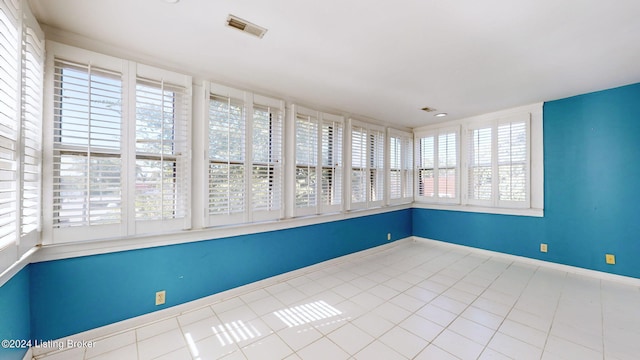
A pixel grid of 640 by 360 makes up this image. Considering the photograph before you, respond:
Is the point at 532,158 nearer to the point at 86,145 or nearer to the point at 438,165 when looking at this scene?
the point at 438,165

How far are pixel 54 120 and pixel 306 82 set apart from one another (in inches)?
87.1

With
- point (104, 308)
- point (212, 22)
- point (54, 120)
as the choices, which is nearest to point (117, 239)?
point (104, 308)

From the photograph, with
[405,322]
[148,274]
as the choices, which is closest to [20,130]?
[148,274]

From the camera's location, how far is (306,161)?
3.37 metres

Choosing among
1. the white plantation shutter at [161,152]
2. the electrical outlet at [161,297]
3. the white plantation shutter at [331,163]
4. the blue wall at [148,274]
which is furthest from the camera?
the white plantation shutter at [331,163]

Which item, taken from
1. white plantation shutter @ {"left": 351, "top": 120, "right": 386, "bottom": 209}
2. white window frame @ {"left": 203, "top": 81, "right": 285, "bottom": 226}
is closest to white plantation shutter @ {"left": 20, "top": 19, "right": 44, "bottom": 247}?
white window frame @ {"left": 203, "top": 81, "right": 285, "bottom": 226}

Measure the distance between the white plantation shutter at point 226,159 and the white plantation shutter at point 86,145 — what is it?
0.77 m

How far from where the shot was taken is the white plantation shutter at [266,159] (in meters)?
2.91

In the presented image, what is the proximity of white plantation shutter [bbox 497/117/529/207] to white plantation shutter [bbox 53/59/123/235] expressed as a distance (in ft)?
16.6

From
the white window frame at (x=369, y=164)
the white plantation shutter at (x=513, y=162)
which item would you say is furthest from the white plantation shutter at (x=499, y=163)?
the white window frame at (x=369, y=164)

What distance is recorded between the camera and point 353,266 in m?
3.72

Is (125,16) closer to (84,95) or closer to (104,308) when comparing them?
(84,95)

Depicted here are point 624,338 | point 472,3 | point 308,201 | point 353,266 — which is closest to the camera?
point 472,3

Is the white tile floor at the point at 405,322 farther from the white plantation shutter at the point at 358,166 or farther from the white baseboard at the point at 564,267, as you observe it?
the white plantation shutter at the point at 358,166
